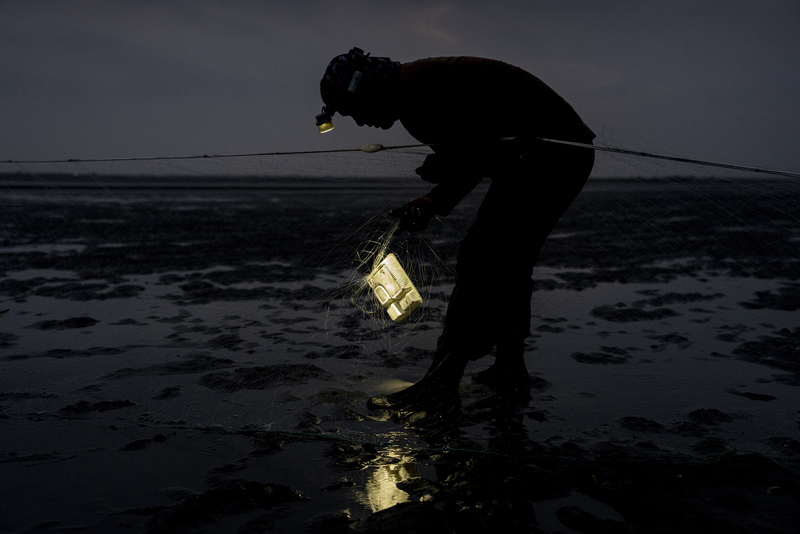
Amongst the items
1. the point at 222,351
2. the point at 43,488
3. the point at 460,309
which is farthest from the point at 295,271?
the point at 43,488

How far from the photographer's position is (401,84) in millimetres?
2492

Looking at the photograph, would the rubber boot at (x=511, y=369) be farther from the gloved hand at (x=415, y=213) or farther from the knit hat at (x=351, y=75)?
the knit hat at (x=351, y=75)

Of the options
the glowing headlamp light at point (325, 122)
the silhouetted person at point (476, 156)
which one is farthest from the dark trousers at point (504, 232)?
the glowing headlamp light at point (325, 122)

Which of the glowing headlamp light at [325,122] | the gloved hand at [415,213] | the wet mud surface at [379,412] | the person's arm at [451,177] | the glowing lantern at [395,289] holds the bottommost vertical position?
the wet mud surface at [379,412]

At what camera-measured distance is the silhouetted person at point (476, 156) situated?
251cm

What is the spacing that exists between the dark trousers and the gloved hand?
0.77 ft

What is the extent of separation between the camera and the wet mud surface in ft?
6.14

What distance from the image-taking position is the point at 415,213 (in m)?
2.66

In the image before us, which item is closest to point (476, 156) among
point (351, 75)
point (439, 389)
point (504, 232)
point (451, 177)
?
point (451, 177)

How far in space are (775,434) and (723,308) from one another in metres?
2.88

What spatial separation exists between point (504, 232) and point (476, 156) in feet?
1.29

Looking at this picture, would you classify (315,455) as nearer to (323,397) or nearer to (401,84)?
(323,397)

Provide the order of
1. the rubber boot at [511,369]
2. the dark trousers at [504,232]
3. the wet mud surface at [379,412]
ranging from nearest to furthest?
the wet mud surface at [379,412], the dark trousers at [504,232], the rubber boot at [511,369]

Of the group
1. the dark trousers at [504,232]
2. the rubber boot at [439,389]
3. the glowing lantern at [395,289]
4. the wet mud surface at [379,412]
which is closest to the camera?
the wet mud surface at [379,412]
